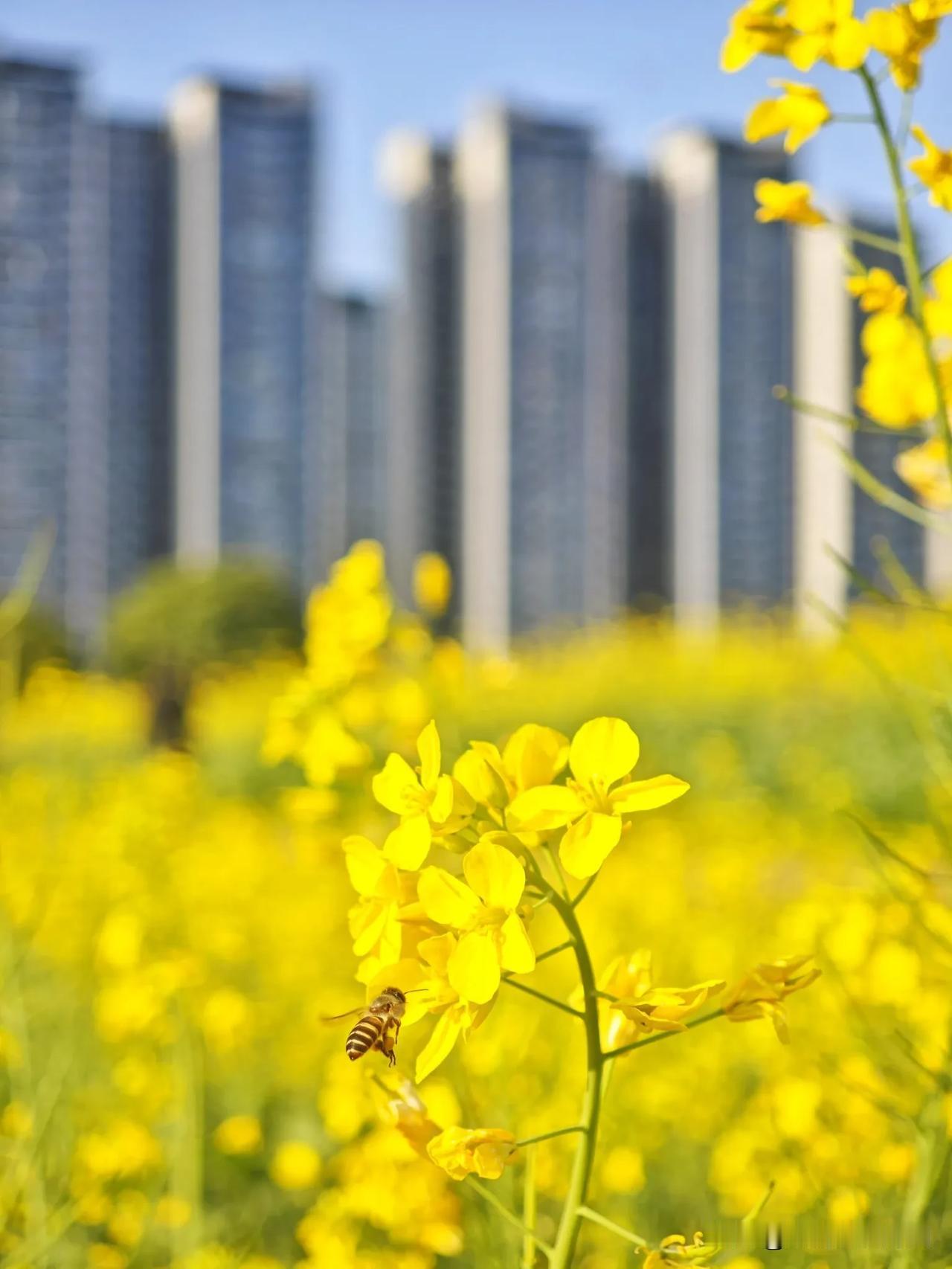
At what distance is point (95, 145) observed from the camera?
1009 inches

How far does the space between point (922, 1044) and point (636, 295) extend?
30218mm

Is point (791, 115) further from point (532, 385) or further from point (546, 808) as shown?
point (532, 385)

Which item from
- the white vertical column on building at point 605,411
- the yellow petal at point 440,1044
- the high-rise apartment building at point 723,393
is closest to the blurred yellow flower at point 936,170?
the yellow petal at point 440,1044

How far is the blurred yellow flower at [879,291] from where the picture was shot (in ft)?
2.59

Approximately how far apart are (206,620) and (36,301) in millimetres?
11049

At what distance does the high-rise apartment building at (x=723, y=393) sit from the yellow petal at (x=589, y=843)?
94.3 feet

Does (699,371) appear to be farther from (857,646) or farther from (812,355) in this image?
(857,646)

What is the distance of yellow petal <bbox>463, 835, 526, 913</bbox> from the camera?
1.57 feet

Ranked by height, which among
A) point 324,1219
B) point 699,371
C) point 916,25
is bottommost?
point 324,1219

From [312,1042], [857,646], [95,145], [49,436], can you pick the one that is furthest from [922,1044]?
[95,145]

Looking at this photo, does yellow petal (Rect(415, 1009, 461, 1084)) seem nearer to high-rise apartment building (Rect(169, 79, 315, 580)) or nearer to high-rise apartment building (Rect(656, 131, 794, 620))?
high-rise apartment building (Rect(169, 79, 315, 580))

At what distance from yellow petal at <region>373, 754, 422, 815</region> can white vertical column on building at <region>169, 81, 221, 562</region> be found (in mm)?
25052

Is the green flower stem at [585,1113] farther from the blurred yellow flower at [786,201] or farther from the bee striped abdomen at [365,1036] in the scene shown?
the blurred yellow flower at [786,201]

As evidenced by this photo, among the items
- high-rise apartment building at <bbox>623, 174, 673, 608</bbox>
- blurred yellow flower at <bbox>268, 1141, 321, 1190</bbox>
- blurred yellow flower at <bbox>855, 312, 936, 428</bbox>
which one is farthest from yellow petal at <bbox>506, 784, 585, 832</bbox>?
high-rise apartment building at <bbox>623, 174, 673, 608</bbox>
